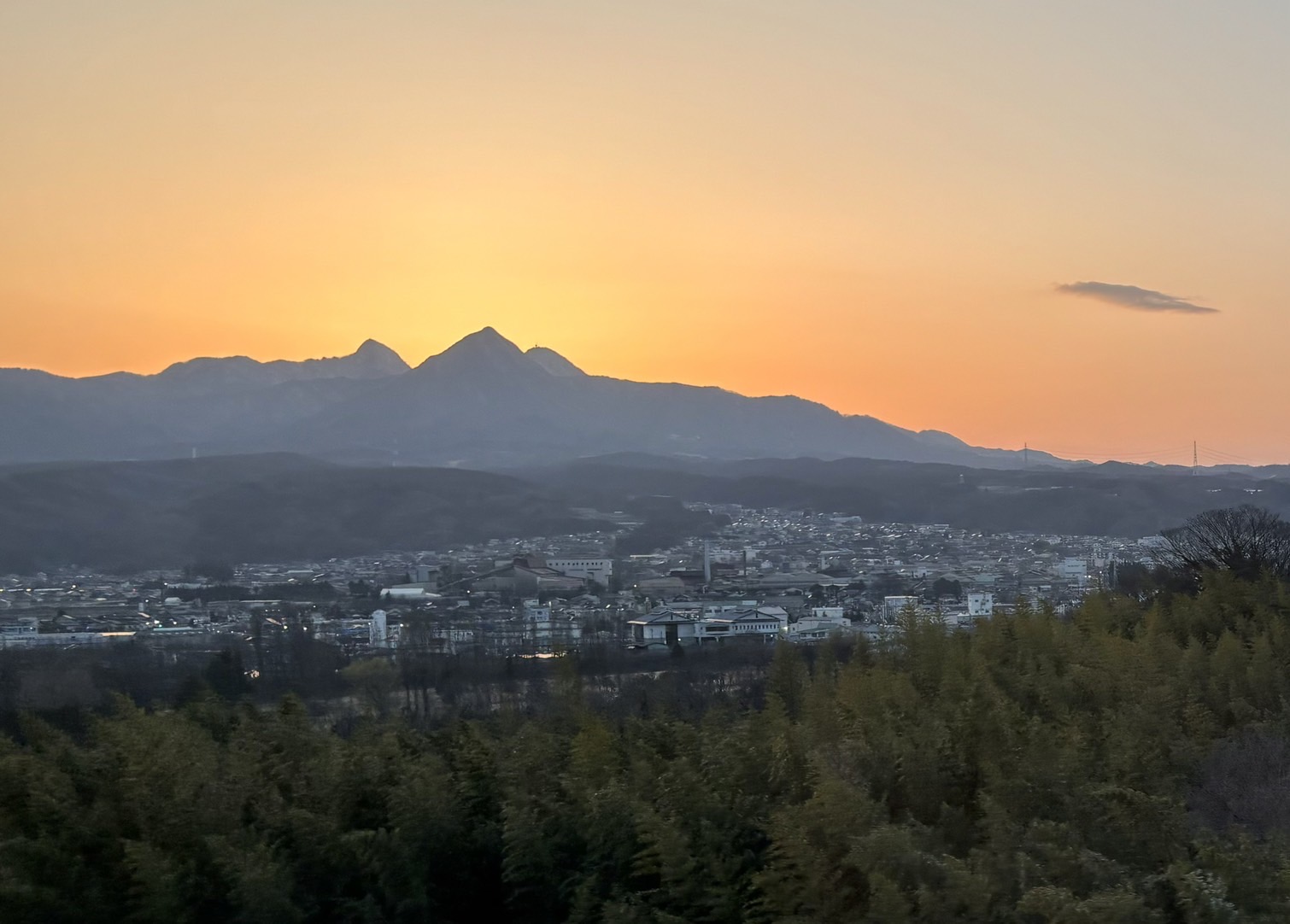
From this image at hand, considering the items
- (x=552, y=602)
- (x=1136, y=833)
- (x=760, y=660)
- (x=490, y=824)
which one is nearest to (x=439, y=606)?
(x=552, y=602)

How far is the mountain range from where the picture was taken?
105 meters

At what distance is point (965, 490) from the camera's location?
6169 centimetres

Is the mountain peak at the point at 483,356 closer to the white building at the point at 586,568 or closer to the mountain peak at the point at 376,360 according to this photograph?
the mountain peak at the point at 376,360

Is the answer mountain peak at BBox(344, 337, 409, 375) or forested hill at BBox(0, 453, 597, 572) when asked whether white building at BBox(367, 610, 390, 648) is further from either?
mountain peak at BBox(344, 337, 409, 375)

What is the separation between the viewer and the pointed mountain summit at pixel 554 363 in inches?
6407

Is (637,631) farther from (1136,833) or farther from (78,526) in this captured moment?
(78,526)

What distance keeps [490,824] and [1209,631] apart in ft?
31.2

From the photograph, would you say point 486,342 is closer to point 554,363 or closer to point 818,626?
point 554,363

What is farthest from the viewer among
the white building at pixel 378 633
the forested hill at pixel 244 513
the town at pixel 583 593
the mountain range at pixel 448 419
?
the mountain range at pixel 448 419

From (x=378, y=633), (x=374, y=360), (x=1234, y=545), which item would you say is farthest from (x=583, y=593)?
(x=374, y=360)

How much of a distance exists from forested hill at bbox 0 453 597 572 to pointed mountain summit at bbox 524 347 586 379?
9664cm

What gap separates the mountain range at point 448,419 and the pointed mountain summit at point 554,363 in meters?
0.34

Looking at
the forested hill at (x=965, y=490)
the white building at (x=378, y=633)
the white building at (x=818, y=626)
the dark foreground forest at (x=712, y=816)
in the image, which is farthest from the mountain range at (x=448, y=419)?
the dark foreground forest at (x=712, y=816)

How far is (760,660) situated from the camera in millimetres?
21547
